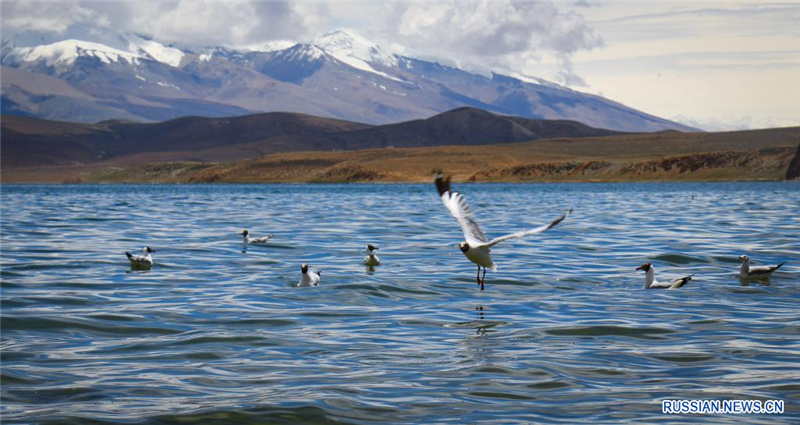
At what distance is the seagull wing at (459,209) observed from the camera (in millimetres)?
15789

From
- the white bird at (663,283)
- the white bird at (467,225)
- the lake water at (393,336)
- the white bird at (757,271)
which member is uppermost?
the white bird at (467,225)

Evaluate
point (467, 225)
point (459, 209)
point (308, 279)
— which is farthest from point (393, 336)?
point (308, 279)

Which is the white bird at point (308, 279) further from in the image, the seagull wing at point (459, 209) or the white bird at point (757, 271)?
the white bird at point (757, 271)

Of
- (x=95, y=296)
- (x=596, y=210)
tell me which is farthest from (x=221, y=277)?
(x=596, y=210)

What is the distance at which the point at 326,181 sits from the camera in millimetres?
191500

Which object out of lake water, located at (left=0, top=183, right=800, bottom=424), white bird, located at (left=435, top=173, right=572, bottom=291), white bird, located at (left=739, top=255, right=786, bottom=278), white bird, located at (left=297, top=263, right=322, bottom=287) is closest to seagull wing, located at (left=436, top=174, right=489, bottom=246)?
white bird, located at (left=435, top=173, right=572, bottom=291)

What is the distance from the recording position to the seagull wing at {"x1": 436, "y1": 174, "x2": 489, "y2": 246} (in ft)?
51.8

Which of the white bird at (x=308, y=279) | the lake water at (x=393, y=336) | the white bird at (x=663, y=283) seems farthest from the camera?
the white bird at (x=308, y=279)

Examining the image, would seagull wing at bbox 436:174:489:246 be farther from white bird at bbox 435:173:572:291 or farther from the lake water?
the lake water

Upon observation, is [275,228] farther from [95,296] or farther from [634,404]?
[634,404]

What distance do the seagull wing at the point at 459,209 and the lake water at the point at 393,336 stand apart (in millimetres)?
1410

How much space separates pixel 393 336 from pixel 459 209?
2767 mm

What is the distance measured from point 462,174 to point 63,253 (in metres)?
155

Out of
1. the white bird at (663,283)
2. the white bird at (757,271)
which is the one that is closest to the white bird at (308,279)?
the white bird at (663,283)
